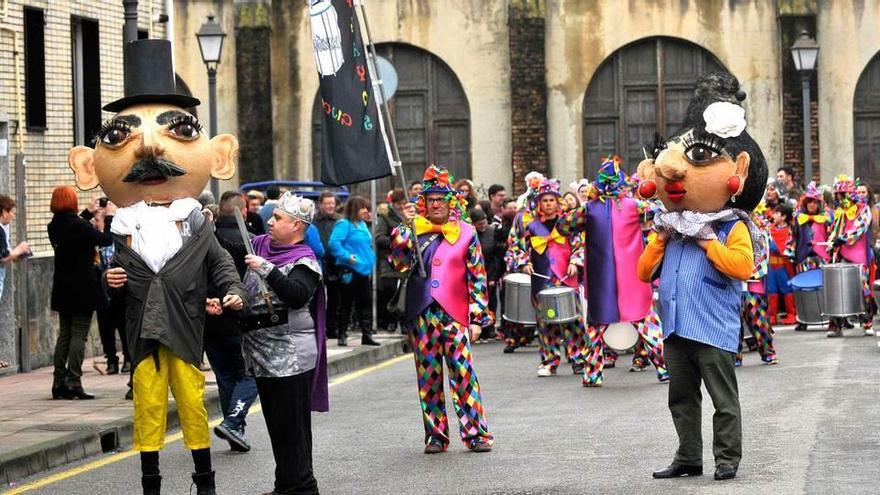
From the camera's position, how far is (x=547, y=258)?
17984 mm

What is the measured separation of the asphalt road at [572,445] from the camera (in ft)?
34.7

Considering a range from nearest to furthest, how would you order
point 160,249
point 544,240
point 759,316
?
point 160,249 < point 544,240 < point 759,316

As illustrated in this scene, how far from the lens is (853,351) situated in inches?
773

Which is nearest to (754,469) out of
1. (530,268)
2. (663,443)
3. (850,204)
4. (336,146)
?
(663,443)

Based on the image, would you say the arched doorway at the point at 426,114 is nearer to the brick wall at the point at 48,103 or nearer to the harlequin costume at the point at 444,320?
the brick wall at the point at 48,103

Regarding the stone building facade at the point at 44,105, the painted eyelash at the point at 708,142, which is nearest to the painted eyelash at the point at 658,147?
the painted eyelash at the point at 708,142

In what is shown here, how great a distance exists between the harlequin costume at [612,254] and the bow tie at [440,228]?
454 centimetres

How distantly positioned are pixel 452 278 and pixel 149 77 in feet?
Result: 9.09

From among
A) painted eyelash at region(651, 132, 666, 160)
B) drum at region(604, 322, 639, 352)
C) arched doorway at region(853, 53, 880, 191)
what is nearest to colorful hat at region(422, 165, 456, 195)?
painted eyelash at region(651, 132, 666, 160)

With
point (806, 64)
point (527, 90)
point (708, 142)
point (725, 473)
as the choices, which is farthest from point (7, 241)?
point (527, 90)

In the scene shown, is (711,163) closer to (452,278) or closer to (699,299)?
(699,299)

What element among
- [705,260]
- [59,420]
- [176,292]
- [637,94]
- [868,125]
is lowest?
[59,420]

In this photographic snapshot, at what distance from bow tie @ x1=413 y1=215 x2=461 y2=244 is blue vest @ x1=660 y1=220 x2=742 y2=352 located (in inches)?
90.4

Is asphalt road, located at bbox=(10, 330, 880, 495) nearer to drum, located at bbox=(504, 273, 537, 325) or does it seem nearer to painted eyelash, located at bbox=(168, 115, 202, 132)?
drum, located at bbox=(504, 273, 537, 325)
